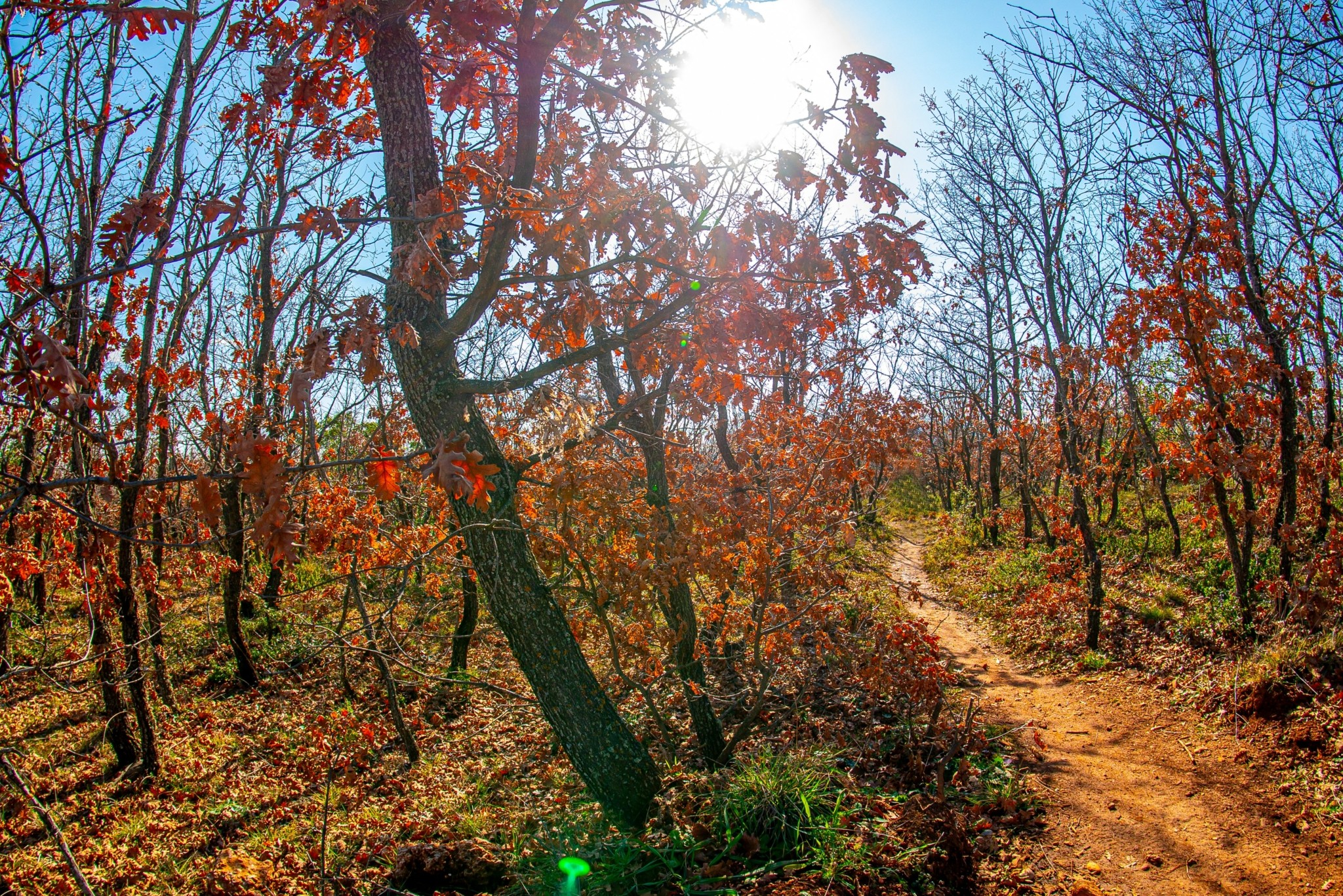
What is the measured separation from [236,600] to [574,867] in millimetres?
7949

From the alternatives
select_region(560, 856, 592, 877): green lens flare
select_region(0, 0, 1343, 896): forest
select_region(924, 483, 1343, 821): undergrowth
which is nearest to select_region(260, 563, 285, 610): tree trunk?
select_region(0, 0, 1343, 896): forest

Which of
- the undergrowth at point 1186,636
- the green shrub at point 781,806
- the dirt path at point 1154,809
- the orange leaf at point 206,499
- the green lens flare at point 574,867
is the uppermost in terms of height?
the orange leaf at point 206,499

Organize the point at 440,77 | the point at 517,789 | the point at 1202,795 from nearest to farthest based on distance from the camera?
the point at 1202,795
the point at 440,77
the point at 517,789

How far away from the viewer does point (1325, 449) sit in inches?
298

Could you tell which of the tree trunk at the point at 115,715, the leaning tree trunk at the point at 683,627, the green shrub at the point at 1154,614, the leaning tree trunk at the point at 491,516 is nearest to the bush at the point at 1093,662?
the green shrub at the point at 1154,614

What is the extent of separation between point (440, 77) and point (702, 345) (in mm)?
3013

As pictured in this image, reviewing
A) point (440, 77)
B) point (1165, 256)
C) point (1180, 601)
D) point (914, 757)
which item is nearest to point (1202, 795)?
point (914, 757)

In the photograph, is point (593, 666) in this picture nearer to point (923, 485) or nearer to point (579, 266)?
point (579, 266)

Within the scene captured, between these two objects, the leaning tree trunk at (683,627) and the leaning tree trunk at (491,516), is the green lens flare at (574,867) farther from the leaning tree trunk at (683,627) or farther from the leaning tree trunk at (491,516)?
the leaning tree trunk at (683,627)

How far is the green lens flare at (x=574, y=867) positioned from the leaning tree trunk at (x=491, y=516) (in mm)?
375

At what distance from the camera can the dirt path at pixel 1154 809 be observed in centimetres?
414

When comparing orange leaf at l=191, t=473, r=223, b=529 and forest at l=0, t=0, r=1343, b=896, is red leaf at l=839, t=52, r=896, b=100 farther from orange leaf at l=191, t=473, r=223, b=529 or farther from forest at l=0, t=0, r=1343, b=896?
orange leaf at l=191, t=473, r=223, b=529

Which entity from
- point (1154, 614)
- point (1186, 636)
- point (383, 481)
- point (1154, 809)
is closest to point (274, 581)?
point (383, 481)

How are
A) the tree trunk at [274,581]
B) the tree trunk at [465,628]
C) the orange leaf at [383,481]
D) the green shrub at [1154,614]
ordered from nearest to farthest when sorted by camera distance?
the orange leaf at [383,481] → the green shrub at [1154,614] → the tree trunk at [465,628] → the tree trunk at [274,581]
